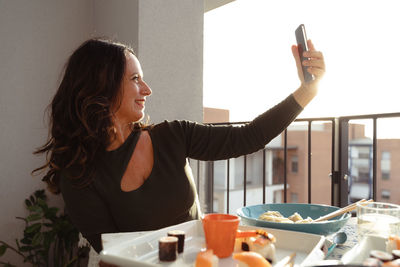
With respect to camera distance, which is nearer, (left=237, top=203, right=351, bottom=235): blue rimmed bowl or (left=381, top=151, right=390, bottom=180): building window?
(left=237, top=203, right=351, bottom=235): blue rimmed bowl

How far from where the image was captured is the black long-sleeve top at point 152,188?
1.06 m

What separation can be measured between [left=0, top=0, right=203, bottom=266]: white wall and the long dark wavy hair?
33.4 inches

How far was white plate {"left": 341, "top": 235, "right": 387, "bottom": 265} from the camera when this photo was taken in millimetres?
497

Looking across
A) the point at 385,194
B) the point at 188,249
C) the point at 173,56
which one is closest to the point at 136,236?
the point at 188,249

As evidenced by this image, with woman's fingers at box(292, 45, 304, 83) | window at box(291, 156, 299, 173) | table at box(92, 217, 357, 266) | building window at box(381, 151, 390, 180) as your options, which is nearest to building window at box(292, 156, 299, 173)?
window at box(291, 156, 299, 173)

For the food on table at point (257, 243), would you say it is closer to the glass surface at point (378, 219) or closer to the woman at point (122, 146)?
the glass surface at point (378, 219)

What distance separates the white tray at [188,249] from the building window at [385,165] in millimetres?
39739

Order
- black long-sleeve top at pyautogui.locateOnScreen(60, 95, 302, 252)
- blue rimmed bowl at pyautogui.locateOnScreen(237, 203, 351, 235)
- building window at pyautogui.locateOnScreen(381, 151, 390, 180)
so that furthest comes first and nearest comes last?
building window at pyautogui.locateOnScreen(381, 151, 390, 180)
black long-sleeve top at pyautogui.locateOnScreen(60, 95, 302, 252)
blue rimmed bowl at pyautogui.locateOnScreen(237, 203, 351, 235)

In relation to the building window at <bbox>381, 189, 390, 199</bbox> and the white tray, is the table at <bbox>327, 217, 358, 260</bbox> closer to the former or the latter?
the white tray

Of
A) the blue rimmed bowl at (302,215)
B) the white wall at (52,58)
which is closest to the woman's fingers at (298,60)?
the blue rimmed bowl at (302,215)

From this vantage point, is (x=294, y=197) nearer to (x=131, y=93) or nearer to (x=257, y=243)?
(x=131, y=93)

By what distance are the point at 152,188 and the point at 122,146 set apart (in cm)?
20

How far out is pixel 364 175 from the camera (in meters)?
38.2

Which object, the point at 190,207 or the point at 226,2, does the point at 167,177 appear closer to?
the point at 190,207
